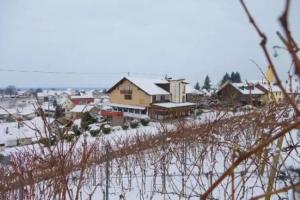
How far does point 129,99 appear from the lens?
29.7m

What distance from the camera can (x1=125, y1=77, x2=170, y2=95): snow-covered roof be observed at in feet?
93.5

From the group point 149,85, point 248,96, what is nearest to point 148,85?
point 149,85

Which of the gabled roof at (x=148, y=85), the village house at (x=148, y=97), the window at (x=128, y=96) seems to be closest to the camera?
the village house at (x=148, y=97)

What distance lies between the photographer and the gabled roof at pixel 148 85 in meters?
28.5

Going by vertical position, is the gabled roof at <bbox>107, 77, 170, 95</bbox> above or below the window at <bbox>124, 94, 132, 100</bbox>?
above

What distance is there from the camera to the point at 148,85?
1154 inches

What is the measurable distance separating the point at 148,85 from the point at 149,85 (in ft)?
0.50

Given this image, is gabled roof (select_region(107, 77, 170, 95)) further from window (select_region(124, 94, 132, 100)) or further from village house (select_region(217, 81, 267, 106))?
village house (select_region(217, 81, 267, 106))

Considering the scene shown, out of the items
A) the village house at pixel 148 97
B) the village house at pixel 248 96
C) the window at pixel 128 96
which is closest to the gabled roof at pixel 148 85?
the village house at pixel 148 97

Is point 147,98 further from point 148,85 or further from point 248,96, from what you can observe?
point 248,96

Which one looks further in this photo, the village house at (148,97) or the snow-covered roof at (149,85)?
the snow-covered roof at (149,85)

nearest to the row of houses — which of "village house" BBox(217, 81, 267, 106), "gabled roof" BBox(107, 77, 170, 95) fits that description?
"gabled roof" BBox(107, 77, 170, 95)

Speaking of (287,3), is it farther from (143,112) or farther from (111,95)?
(111,95)

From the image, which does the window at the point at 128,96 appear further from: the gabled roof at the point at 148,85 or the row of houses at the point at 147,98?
the gabled roof at the point at 148,85
